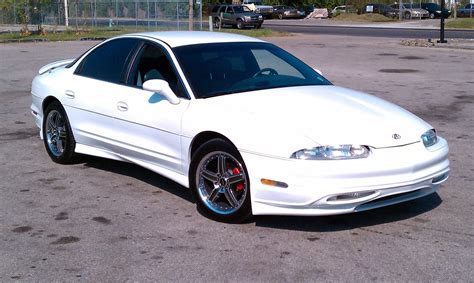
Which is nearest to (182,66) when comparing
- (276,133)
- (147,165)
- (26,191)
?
(147,165)

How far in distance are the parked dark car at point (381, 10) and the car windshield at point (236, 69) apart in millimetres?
63484

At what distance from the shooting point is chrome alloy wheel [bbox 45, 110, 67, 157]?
754cm

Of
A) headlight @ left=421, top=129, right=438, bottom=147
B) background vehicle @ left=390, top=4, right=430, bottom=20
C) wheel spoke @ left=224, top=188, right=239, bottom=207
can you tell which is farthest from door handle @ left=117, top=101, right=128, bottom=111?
background vehicle @ left=390, top=4, right=430, bottom=20

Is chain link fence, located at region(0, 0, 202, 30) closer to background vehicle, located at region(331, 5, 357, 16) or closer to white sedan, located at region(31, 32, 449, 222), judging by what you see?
white sedan, located at region(31, 32, 449, 222)

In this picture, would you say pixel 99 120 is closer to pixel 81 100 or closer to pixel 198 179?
pixel 81 100

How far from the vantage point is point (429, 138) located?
18.5 ft

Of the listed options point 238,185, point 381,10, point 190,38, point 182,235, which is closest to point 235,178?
point 238,185

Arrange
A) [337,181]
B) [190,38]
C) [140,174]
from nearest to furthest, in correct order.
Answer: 1. [337,181]
2. [190,38]
3. [140,174]

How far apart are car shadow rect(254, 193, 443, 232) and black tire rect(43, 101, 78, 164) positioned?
274cm

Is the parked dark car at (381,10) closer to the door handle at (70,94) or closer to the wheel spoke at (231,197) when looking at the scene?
the door handle at (70,94)

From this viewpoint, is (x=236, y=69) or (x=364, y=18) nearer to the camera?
(x=236, y=69)

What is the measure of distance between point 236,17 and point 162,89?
138 ft

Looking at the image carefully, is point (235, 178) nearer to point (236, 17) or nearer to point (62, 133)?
point (62, 133)

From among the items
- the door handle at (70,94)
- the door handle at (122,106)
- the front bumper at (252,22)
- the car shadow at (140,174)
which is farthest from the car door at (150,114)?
the front bumper at (252,22)
